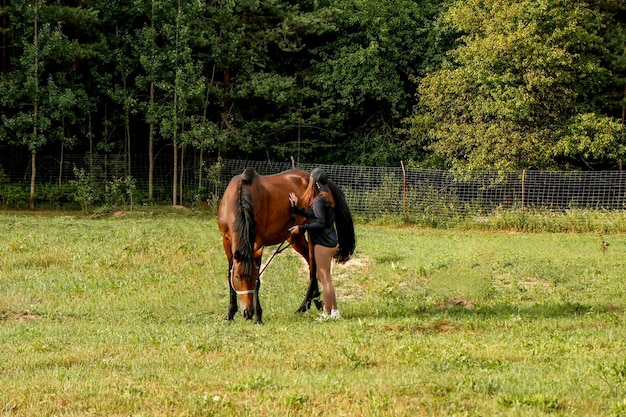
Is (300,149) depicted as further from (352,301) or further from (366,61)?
(352,301)

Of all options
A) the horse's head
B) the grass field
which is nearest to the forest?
the grass field

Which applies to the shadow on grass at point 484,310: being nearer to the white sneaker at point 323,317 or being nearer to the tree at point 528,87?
the white sneaker at point 323,317

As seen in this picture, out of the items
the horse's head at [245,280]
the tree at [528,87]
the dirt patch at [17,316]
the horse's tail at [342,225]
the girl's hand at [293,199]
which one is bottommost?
the dirt patch at [17,316]

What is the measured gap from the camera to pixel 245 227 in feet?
36.2

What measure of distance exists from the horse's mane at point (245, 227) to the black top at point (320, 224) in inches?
28.9

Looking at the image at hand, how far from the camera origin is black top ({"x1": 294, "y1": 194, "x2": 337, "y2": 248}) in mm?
11587

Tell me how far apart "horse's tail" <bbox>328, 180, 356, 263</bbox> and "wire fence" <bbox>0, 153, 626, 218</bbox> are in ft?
49.7

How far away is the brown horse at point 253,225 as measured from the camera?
36.1ft

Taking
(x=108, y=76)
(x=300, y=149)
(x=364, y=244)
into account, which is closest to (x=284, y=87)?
(x=300, y=149)

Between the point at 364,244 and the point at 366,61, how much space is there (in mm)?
16532

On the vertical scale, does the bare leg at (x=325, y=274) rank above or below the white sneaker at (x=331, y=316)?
above

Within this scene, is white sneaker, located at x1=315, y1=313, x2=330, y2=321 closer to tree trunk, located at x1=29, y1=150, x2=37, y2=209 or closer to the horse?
the horse

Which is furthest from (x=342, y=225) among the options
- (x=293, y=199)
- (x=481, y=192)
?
(x=481, y=192)

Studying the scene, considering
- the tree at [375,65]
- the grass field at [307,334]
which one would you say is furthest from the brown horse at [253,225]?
the tree at [375,65]
